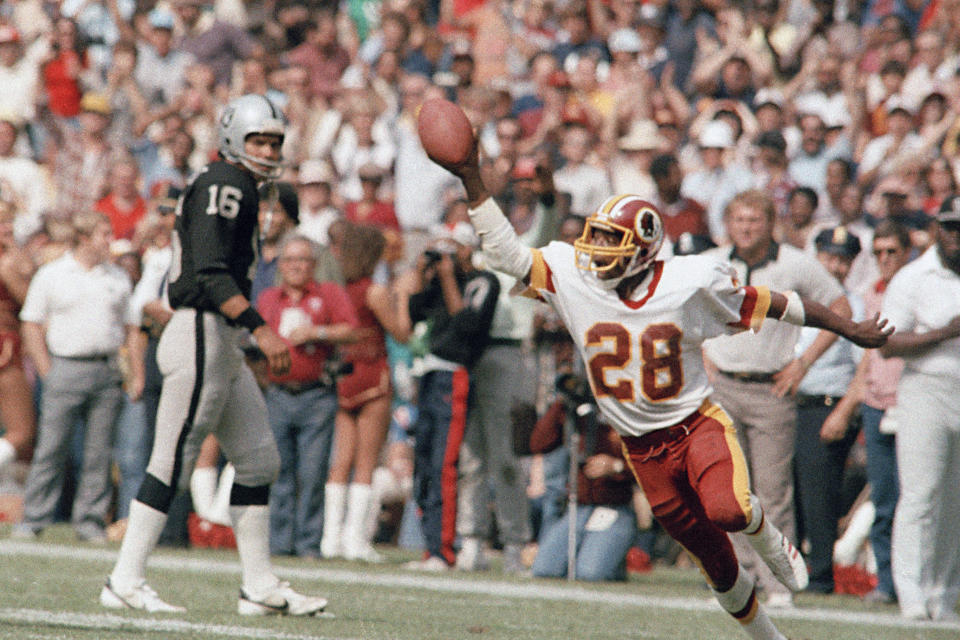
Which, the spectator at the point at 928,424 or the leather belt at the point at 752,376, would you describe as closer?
the spectator at the point at 928,424

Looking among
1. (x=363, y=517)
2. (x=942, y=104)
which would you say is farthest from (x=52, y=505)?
(x=942, y=104)

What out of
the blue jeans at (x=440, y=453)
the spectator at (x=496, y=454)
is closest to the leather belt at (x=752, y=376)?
the spectator at (x=496, y=454)

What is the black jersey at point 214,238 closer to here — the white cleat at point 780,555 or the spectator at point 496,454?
the white cleat at point 780,555

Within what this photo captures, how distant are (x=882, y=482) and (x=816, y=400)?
847 millimetres

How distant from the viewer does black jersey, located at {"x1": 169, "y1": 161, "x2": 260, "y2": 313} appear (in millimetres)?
→ 6198

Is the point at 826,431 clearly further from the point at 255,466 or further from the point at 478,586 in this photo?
the point at 255,466

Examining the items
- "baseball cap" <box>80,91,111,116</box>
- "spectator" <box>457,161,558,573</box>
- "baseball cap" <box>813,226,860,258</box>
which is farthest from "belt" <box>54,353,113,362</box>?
"baseball cap" <box>813,226,860,258</box>

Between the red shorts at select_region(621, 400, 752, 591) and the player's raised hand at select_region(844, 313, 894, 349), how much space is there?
1.96 feet

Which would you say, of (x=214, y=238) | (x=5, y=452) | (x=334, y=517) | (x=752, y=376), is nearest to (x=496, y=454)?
(x=334, y=517)

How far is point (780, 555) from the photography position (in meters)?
5.75

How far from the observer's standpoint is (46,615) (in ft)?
19.9

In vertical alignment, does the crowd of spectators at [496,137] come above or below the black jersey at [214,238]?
above

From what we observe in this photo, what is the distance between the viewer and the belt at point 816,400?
30.4 feet

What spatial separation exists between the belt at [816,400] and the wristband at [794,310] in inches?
137
